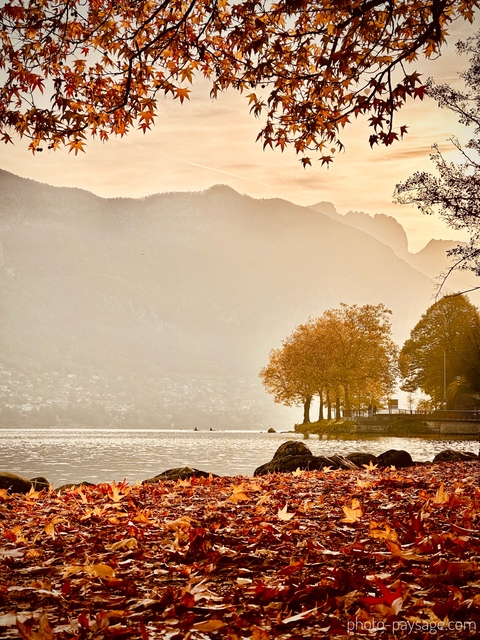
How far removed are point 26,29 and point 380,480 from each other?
7.51 m

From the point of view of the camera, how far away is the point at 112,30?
7.09 m

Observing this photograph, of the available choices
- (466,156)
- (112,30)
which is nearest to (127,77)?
(112,30)

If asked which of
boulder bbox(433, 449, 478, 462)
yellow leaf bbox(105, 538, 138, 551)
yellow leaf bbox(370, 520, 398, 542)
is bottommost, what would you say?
boulder bbox(433, 449, 478, 462)

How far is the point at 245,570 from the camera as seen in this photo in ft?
14.4

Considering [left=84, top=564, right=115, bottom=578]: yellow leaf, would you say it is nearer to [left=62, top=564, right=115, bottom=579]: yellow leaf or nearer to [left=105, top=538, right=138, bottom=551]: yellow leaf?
[left=62, top=564, right=115, bottom=579]: yellow leaf

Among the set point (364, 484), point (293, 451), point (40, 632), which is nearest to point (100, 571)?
point (40, 632)

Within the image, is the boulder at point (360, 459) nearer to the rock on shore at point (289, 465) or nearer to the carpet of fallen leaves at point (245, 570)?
the rock on shore at point (289, 465)

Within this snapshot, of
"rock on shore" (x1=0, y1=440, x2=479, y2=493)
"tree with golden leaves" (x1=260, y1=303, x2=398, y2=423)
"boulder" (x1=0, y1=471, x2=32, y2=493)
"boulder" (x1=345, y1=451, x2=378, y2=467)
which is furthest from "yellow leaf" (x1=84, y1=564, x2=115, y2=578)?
"tree with golden leaves" (x1=260, y1=303, x2=398, y2=423)

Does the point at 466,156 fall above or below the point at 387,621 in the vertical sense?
above

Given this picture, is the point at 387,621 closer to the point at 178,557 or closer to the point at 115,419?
the point at 178,557

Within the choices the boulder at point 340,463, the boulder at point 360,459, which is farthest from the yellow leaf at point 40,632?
the boulder at point 360,459

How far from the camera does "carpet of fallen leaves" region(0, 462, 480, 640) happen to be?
3354 mm

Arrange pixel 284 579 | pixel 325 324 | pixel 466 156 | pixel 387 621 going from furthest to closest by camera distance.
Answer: pixel 325 324 < pixel 466 156 < pixel 284 579 < pixel 387 621

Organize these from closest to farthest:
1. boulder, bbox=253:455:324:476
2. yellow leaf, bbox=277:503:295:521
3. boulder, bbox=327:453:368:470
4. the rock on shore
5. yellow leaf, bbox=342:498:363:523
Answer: yellow leaf, bbox=342:498:363:523
yellow leaf, bbox=277:503:295:521
the rock on shore
boulder, bbox=253:455:324:476
boulder, bbox=327:453:368:470
